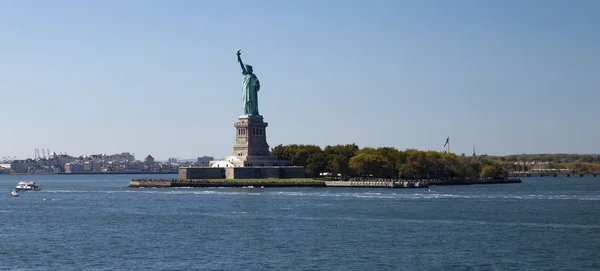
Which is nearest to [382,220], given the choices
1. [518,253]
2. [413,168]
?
[518,253]

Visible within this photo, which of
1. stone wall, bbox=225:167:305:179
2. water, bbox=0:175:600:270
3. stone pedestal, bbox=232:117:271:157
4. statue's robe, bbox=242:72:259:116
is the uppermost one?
statue's robe, bbox=242:72:259:116

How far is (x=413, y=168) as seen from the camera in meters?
157

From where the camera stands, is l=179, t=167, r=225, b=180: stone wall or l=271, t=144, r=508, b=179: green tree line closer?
l=179, t=167, r=225, b=180: stone wall

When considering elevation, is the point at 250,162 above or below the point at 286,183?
above

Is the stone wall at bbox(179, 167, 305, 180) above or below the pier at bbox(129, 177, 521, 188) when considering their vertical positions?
above

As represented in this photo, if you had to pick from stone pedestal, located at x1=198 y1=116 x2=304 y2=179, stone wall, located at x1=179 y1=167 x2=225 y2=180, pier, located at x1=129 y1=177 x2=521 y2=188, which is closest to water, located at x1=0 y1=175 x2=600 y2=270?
pier, located at x1=129 y1=177 x2=521 y2=188

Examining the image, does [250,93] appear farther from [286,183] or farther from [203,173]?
[286,183]

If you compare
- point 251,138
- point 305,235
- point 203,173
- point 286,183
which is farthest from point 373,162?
point 305,235

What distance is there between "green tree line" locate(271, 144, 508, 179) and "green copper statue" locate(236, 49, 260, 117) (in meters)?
11.5

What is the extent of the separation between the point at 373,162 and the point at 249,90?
66.6 feet

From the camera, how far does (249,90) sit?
14600 centimetres

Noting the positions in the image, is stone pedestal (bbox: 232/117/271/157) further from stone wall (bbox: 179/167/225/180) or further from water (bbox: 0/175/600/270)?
water (bbox: 0/175/600/270)

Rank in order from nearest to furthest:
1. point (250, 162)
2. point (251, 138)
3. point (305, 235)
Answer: point (305, 235) → point (250, 162) → point (251, 138)

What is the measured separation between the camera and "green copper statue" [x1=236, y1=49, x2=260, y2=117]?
14600 cm
